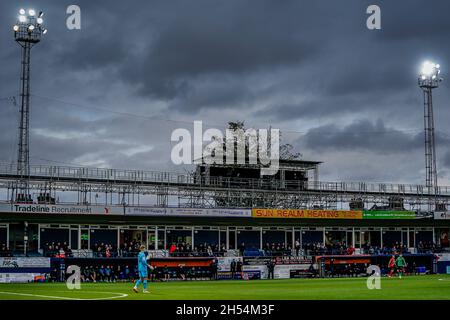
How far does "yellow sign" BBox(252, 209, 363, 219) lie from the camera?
67.9m

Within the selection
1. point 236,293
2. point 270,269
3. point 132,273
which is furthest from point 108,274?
point 236,293

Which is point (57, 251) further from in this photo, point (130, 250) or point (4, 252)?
point (130, 250)

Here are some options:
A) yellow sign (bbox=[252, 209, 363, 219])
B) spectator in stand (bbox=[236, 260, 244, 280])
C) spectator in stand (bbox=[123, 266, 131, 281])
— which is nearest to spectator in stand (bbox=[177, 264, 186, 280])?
spectator in stand (bbox=[123, 266, 131, 281])

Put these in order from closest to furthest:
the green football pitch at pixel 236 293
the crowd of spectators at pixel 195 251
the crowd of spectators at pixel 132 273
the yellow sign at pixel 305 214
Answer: the green football pitch at pixel 236 293 < the crowd of spectators at pixel 132 273 < the crowd of spectators at pixel 195 251 < the yellow sign at pixel 305 214

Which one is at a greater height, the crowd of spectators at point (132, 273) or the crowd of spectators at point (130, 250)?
the crowd of spectators at point (130, 250)

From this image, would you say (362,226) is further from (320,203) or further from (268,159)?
(268,159)

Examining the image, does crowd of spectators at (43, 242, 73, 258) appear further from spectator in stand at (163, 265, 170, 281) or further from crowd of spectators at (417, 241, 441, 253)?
crowd of spectators at (417, 241, 441, 253)

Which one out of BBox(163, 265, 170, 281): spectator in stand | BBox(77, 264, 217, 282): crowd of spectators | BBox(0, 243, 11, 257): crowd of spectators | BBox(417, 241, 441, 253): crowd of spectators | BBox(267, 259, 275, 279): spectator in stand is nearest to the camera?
BBox(77, 264, 217, 282): crowd of spectators

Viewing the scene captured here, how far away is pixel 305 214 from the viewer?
229 feet

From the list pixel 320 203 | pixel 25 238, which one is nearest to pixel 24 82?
pixel 25 238

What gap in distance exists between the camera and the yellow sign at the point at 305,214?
67875mm

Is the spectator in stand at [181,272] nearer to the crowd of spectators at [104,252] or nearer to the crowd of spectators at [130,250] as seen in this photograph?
the crowd of spectators at [130,250]

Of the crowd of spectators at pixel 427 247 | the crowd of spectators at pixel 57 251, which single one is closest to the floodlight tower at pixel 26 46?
the crowd of spectators at pixel 57 251

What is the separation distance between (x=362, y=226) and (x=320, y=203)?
515cm
